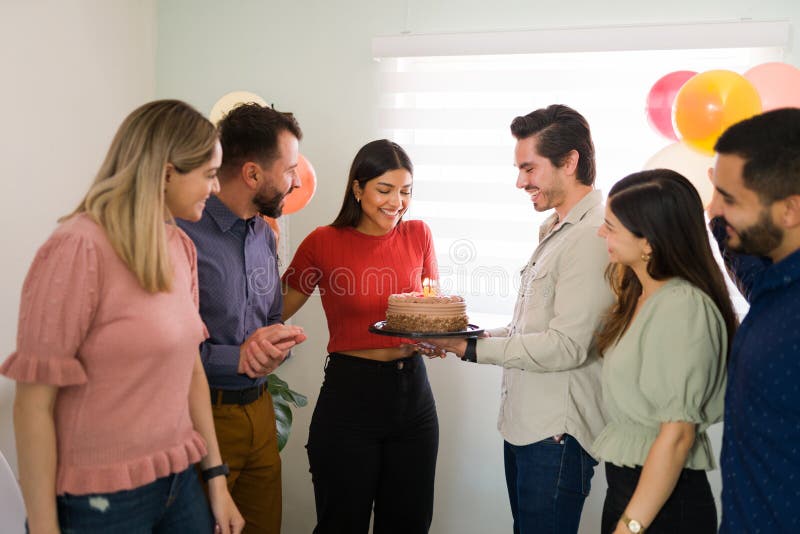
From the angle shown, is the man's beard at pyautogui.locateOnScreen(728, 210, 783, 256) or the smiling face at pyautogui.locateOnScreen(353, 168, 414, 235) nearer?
the man's beard at pyautogui.locateOnScreen(728, 210, 783, 256)

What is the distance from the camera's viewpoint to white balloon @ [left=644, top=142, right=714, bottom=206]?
2619 mm

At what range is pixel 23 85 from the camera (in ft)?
9.30

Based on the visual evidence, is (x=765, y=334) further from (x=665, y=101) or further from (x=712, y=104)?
(x=665, y=101)

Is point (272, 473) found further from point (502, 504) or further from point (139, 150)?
point (502, 504)

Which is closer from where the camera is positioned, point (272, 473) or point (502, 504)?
point (272, 473)

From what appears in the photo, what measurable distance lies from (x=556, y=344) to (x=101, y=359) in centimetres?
127

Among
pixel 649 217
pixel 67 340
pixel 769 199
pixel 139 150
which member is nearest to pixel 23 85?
pixel 139 150

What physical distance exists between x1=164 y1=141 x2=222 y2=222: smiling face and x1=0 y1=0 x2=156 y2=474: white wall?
1.50m

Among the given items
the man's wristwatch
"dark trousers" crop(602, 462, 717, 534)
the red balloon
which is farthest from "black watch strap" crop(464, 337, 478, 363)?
the red balloon

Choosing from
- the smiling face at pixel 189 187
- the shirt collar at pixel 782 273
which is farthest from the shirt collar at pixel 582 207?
the smiling face at pixel 189 187

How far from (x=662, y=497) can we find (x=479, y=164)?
2082mm

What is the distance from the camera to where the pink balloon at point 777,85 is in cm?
260

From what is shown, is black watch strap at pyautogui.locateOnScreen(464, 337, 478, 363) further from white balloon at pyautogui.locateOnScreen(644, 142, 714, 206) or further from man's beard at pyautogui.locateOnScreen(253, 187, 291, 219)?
white balloon at pyautogui.locateOnScreen(644, 142, 714, 206)

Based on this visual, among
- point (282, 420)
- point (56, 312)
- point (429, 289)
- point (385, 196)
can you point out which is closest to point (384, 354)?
point (429, 289)
